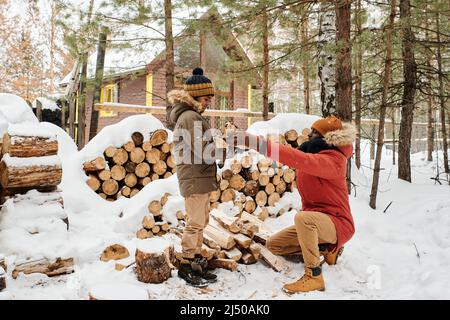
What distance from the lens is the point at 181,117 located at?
337cm

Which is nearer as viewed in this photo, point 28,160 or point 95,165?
point 28,160

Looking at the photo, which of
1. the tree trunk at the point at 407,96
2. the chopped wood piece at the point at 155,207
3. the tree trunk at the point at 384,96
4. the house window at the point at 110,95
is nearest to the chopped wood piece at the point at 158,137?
the chopped wood piece at the point at 155,207

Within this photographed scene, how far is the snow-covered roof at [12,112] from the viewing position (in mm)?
4009

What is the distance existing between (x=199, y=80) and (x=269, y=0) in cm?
265

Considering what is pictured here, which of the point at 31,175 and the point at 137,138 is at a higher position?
the point at 137,138

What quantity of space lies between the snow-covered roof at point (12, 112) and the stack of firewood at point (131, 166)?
1023 millimetres

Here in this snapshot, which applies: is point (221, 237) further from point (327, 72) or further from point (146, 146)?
point (327, 72)

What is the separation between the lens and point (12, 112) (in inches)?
169

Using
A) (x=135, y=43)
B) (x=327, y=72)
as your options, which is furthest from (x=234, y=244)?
(x=135, y=43)

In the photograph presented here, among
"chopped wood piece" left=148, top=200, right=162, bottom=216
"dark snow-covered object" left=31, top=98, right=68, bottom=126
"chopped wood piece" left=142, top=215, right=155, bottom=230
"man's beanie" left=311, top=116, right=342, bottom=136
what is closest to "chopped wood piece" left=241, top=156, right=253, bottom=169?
"chopped wood piece" left=148, top=200, right=162, bottom=216

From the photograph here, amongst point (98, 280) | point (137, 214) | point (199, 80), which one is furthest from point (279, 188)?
point (98, 280)

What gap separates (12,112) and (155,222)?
2.29 meters

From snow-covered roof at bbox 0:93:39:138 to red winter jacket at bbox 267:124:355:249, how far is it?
3.36m

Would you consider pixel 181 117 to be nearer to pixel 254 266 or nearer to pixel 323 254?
pixel 254 266
